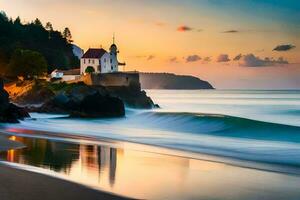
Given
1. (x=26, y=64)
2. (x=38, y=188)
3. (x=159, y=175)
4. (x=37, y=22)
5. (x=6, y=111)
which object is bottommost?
(x=159, y=175)

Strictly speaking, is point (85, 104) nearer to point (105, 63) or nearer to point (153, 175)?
point (105, 63)

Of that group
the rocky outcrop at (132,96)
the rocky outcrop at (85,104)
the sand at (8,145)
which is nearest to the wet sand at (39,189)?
the sand at (8,145)

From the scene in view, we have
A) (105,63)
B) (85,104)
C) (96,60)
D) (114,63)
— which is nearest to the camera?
(85,104)

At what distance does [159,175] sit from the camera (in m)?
11.0

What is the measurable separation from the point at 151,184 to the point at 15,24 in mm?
91571

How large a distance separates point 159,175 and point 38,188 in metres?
3.19

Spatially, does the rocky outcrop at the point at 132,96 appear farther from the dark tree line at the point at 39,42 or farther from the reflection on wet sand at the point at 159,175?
the reflection on wet sand at the point at 159,175

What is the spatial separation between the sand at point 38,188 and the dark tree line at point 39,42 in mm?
67912

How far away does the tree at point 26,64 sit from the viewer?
6694 centimetres

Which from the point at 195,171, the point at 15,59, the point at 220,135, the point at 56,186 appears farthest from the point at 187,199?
the point at 15,59

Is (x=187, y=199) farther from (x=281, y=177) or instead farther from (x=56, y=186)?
(x=281, y=177)

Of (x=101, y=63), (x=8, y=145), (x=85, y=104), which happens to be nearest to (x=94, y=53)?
(x=101, y=63)

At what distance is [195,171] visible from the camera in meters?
11.9

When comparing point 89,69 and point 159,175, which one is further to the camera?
point 89,69
